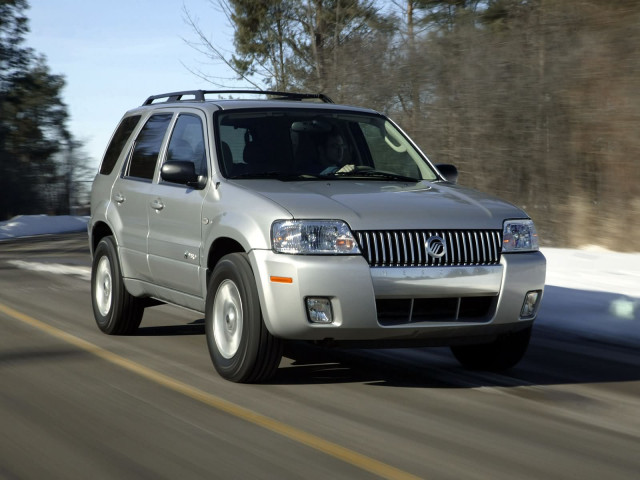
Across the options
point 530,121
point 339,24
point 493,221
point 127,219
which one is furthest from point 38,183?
point 493,221

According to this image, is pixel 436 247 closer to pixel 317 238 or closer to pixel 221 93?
pixel 317 238

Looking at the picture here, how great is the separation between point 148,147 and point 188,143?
83 cm

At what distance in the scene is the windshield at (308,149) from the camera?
24.3 ft

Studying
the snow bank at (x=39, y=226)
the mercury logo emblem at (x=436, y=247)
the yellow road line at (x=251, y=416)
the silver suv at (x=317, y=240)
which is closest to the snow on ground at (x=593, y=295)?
the silver suv at (x=317, y=240)

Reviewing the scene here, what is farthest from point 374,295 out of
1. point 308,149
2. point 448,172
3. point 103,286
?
point 103,286

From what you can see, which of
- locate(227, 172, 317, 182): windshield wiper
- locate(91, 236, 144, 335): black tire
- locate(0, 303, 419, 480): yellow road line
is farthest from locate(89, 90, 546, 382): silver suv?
locate(0, 303, 419, 480): yellow road line

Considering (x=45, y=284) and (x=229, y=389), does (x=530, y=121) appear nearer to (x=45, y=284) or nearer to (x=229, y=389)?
(x=45, y=284)

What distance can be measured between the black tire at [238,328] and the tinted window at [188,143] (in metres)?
1.00

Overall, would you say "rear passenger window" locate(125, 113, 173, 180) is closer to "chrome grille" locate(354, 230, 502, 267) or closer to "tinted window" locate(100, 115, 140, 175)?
"tinted window" locate(100, 115, 140, 175)

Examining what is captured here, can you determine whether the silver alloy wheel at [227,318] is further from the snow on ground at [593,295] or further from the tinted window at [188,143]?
the snow on ground at [593,295]

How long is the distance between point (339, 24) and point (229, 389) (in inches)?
945

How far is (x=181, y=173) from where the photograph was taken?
286 inches

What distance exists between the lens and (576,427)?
18.5ft

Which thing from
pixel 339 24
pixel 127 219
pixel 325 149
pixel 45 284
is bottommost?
pixel 45 284
